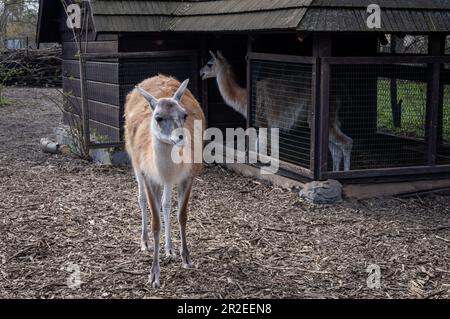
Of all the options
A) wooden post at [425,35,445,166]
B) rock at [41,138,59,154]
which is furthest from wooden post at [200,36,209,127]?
wooden post at [425,35,445,166]

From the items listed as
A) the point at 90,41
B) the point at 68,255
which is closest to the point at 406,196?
the point at 68,255

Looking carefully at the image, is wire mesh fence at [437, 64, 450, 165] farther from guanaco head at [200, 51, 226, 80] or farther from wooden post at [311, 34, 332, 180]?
guanaco head at [200, 51, 226, 80]

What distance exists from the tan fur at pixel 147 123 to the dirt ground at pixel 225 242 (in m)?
0.82

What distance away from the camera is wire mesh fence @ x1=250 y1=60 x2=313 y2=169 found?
7.84 m

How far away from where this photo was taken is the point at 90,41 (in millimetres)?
10000

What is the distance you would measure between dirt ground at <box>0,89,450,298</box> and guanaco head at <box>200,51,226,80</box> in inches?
58.1

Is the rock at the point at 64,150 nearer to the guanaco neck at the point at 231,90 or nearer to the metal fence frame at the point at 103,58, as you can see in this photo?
the metal fence frame at the point at 103,58

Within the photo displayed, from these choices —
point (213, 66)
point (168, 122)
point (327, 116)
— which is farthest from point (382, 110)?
point (168, 122)

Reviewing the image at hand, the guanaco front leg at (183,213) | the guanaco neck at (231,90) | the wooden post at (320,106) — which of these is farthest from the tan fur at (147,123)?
the guanaco neck at (231,90)

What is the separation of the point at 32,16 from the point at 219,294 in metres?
22.3

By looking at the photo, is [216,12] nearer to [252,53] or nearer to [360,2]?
[252,53]

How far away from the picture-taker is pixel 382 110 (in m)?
9.49

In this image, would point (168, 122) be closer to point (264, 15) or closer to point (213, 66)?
point (264, 15)

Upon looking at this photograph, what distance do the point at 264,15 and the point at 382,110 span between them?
3024 millimetres
